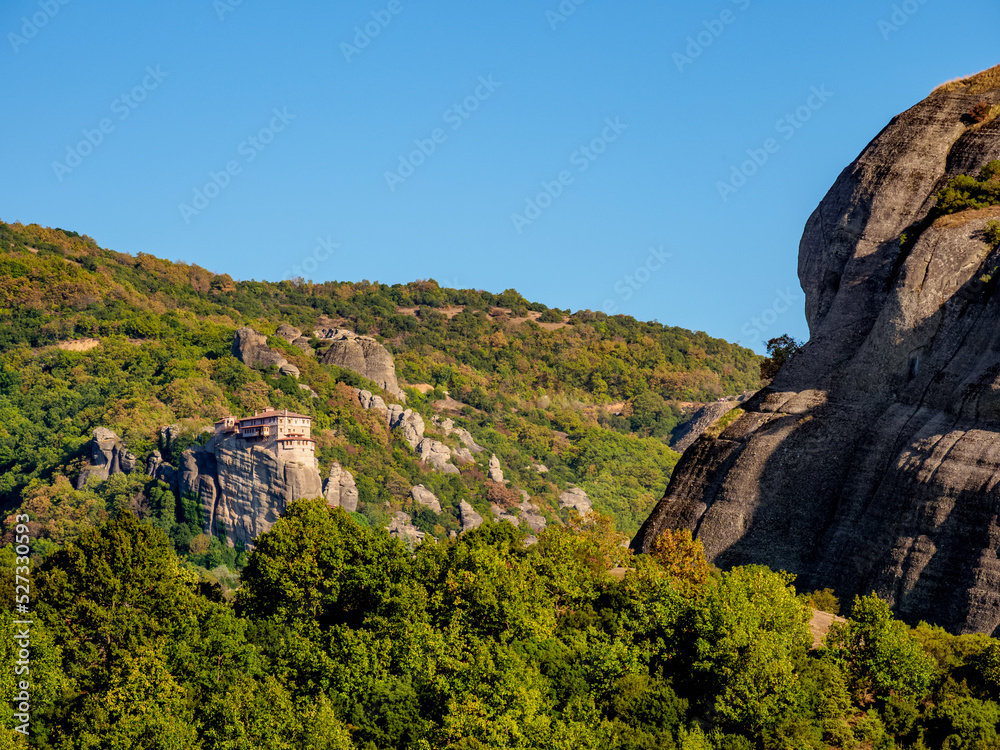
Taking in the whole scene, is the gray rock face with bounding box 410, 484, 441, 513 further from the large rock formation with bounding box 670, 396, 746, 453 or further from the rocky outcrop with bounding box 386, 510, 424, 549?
the large rock formation with bounding box 670, 396, 746, 453

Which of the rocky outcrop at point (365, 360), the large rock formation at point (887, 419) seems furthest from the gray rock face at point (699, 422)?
the large rock formation at point (887, 419)

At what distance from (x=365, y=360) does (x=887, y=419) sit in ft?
427

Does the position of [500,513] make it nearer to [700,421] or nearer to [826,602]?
[700,421]

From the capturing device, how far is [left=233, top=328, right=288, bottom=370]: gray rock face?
16088cm

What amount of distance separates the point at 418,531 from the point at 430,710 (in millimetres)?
94144

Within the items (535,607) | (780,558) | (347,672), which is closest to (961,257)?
(780,558)

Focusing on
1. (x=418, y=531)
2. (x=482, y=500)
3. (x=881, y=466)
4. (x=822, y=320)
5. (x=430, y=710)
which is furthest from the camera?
(x=482, y=500)

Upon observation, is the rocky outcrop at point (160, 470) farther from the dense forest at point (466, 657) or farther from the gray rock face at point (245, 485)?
the dense forest at point (466, 657)

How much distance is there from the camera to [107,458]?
5251 inches

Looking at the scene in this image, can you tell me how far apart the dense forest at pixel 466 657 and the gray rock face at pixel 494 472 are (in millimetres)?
111139

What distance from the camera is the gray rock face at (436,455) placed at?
159000mm

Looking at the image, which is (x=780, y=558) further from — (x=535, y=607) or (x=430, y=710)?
(x=430, y=710)

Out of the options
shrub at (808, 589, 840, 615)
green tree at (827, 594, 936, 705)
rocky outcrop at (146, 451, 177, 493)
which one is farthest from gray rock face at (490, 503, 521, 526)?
green tree at (827, 594, 936, 705)

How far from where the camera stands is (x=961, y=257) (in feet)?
158
